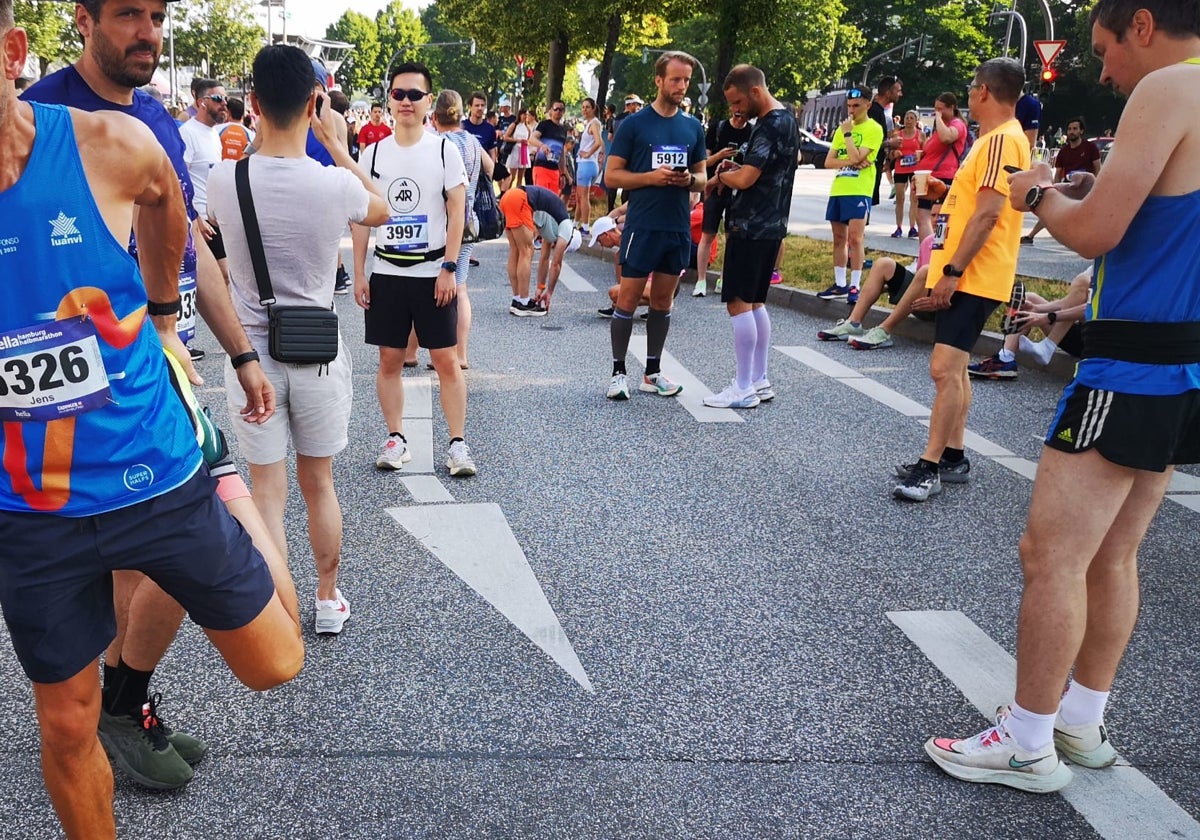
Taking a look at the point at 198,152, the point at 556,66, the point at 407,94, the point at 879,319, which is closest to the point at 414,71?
the point at 407,94

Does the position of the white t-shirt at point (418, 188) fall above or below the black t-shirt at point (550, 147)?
above

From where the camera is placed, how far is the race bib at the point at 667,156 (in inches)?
275

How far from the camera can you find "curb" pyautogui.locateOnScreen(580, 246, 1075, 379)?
8.51m

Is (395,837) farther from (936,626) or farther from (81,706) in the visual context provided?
(936,626)

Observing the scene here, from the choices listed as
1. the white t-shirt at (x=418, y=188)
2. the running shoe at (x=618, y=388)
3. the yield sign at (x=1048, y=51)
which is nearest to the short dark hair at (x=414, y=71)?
the white t-shirt at (x=418, y=188)

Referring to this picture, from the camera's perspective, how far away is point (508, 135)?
54.0ft

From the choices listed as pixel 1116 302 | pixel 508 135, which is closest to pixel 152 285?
pixel 1116 302

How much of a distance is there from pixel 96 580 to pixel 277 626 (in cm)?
40

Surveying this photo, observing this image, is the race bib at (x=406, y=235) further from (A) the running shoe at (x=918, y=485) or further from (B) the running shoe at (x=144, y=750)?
(B) the running shoe at (x=144, y=750)

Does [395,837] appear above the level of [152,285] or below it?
below

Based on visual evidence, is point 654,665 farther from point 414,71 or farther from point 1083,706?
point 414,71

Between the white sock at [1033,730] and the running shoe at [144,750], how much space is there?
91.2 inches

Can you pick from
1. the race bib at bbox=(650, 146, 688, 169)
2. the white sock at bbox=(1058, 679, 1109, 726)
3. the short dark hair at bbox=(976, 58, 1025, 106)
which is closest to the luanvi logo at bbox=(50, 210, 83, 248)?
the white sock at bbox=(1058, 679, 1109, 726)

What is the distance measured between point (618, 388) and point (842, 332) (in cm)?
329
